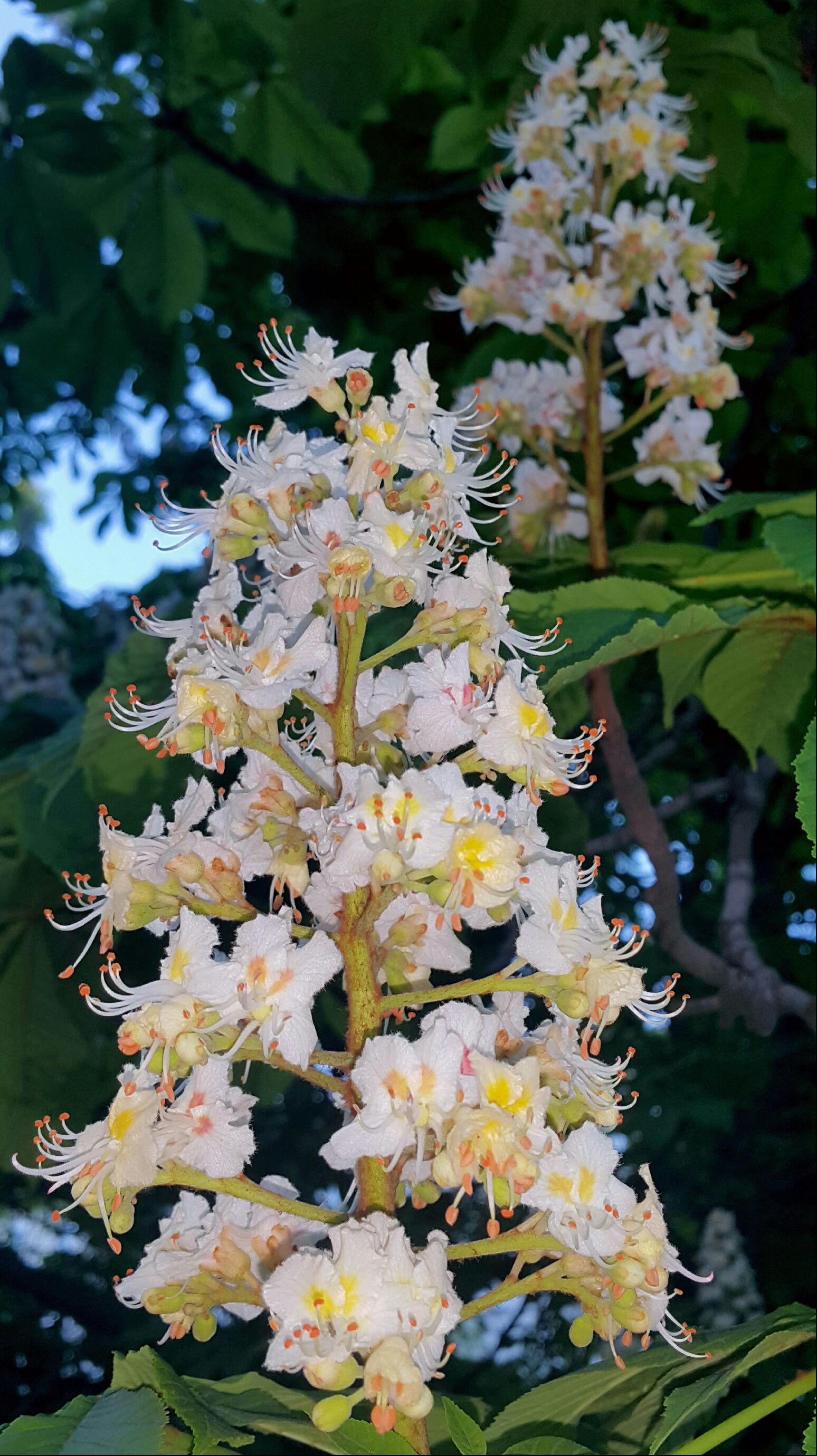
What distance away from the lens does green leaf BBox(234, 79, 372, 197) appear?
9.64 ft

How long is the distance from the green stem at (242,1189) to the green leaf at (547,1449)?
24 centimetres

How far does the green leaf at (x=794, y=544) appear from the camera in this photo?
146 centimetres

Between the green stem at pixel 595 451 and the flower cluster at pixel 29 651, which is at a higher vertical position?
the green stem at pixel 595 451

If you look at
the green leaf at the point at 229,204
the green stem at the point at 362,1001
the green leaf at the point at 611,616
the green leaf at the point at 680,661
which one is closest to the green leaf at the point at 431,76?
the green leaf at the point at 229,204

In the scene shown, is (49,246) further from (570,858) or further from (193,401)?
(570,858)

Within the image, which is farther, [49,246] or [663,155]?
[49,246]

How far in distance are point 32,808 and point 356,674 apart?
1176mm

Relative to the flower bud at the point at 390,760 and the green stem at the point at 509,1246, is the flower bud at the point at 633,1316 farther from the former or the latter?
the flower bud at the point at 390,760

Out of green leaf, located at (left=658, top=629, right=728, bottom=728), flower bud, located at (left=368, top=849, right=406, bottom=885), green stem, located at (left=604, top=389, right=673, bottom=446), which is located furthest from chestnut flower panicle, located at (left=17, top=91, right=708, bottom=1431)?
green stem, located at (left=604, top=389, right=673, bottom=446)

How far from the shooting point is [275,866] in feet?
3.61

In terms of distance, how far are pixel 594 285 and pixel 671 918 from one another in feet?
3.77

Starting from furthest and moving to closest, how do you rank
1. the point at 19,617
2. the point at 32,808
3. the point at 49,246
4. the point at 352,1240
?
the point at 19,617
the point at 49,246
the point at 32,808
the point at 352,1240

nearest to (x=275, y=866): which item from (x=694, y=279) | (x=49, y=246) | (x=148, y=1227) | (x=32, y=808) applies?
(x=32, y=808)

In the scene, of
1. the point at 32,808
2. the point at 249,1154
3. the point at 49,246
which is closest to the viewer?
the point at 249,1154
